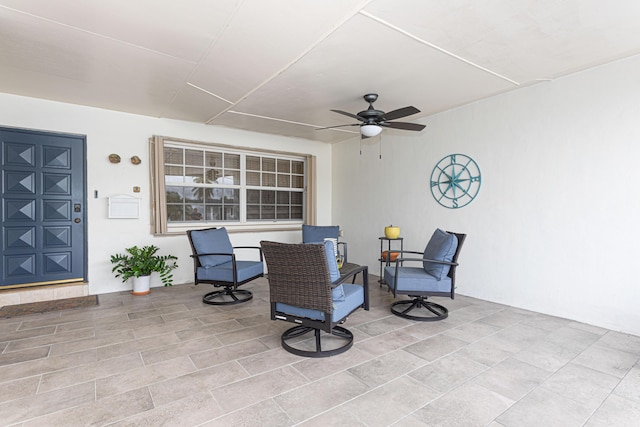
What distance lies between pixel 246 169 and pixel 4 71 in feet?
10.8

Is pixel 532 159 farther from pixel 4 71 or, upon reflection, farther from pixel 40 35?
pixel 4 71

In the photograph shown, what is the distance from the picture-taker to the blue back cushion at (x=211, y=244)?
405 centimetres

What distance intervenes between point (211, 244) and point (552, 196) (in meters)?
4.07

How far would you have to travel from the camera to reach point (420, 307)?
3883mm

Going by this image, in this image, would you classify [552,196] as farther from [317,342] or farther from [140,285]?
[140,285]

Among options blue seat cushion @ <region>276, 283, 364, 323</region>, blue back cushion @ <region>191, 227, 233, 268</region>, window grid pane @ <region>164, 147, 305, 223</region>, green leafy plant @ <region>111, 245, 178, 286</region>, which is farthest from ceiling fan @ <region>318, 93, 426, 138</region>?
green leafy plant @ <region>111, 245, 178, 286</region>

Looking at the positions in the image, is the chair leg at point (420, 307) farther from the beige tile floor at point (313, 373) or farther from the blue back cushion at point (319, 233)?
the blue back cushion at point (319, 233)

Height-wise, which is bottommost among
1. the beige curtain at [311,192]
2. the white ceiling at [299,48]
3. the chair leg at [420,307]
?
the chair leg at [420,307]

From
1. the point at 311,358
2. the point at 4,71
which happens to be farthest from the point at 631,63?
the point at 4,71

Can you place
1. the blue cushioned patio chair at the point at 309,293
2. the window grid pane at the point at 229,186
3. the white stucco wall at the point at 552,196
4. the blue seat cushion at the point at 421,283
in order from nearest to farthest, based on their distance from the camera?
the blue cushioned patio chair at the point at 309,293
the white stucco wall at the point at 552,196
the blue seat cushion at the point at 421,283
the window grid pane at the point at 229,186

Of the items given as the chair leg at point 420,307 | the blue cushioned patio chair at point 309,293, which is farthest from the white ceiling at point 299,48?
the chair leg at point 420,307

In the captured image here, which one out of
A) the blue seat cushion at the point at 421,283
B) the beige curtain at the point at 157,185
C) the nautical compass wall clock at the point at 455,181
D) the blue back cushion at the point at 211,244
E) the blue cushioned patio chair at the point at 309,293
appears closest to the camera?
the blue cushioned patio chair at the point at 309,293

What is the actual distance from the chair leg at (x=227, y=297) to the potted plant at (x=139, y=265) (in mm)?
949

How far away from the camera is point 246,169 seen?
597 cm
